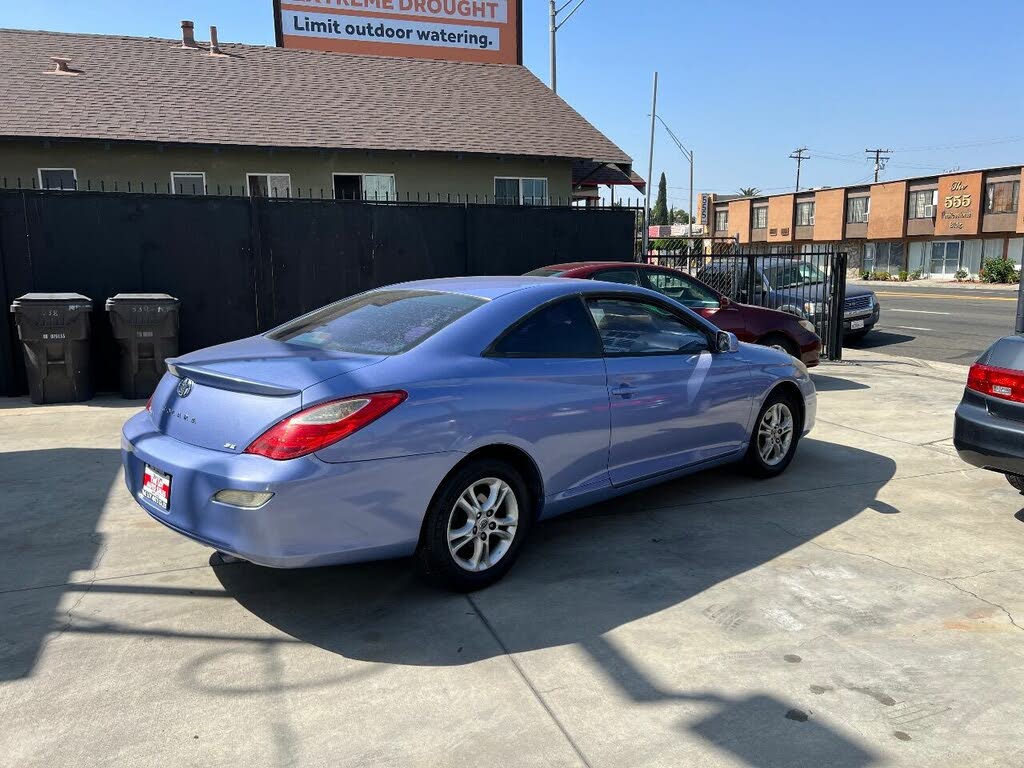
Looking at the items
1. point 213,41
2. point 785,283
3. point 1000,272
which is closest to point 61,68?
point 213,41

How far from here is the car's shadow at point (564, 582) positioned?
353 cm

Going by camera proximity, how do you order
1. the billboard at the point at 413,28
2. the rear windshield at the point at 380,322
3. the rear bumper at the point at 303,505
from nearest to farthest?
the rear bumper at the point at 303,505 → the rear windshield at the point at 380,322 → the billboard at the point at 413,28

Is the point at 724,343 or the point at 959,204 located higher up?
the point at 959,204

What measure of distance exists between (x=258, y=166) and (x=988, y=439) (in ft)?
46.9

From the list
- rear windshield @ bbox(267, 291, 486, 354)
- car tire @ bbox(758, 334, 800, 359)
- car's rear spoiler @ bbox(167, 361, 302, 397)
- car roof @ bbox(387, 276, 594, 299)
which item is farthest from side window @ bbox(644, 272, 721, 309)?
car's rear spoiler @ bbox(167, 361, 302, 397)

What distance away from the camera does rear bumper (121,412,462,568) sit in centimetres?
326

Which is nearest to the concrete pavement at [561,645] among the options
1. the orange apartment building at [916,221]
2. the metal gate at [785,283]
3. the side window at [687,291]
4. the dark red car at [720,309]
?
the dark red car at [720,309]

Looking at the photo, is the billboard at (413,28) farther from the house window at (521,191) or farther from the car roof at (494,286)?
the car roof at (494,286)

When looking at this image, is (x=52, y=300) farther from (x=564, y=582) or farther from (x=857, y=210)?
(x=857, y=210)

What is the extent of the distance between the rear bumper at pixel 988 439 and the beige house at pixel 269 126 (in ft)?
40.3

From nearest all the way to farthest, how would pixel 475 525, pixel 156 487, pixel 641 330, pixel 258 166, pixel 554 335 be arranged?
pixel 156 487, pixel 475 525, pixel 554 335, pixel 641 330, pixel 258 166

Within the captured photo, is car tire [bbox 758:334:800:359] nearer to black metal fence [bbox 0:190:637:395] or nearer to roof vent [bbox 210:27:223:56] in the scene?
black metal fence [bbox 0:190:637:395]

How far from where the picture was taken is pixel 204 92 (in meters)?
15.9

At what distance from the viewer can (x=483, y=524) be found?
12.8 feet
